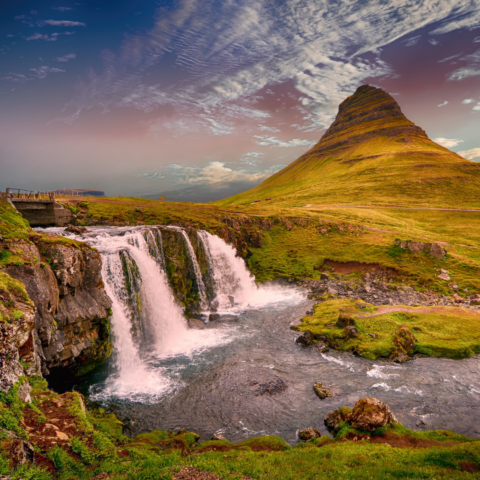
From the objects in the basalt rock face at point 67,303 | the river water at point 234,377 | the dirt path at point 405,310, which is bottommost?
the river water at point 234,377

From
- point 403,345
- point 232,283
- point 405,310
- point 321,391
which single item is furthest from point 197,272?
point 405,310

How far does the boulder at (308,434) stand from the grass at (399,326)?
12598mm

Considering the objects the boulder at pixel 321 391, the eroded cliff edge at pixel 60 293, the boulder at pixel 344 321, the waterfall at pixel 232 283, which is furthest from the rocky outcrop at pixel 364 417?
the waterfall at pixel 232 283

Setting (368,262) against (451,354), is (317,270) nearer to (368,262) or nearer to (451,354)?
(368,262)

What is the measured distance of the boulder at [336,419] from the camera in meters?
19.1

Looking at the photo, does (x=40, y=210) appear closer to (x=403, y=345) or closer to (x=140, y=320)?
(x=140, y=320)

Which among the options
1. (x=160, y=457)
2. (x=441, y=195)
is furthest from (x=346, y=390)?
(x=441, y=195)

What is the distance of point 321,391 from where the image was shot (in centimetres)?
2364

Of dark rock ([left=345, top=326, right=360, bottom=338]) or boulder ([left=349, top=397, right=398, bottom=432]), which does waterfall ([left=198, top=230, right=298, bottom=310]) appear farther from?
boulder ([left=349, top=397, right=398, bottom=432])

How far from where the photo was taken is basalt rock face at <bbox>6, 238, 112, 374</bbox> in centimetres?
2236

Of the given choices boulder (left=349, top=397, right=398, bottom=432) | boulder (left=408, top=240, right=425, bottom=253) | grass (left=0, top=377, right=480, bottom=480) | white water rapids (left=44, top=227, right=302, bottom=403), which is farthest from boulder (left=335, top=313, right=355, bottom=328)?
boulder (left=408, top=240, right=425, bottom=253)

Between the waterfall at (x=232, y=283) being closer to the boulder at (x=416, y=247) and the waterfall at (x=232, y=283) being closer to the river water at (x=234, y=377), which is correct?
the river water at (x=234, y=377)

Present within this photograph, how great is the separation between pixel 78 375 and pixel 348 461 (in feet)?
80.3

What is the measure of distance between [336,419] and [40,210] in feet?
170
